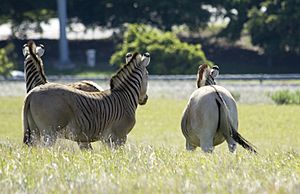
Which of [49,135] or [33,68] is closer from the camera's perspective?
[49,135]

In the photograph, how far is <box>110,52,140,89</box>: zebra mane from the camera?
55.9ft

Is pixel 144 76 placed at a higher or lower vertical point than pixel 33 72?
lower

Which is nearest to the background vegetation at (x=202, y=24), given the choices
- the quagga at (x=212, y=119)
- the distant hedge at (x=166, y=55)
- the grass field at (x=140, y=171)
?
the distant hedge at (x=166, y=55)

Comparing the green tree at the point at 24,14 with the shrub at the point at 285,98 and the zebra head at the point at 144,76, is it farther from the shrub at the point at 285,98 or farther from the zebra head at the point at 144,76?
the zebra head at the point at 144,76

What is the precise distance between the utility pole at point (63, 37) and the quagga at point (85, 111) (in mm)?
49955

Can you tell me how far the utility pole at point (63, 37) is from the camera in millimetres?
66875

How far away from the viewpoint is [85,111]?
51.2 ft

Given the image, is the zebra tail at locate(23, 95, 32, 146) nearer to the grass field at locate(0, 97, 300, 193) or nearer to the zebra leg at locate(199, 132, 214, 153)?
the grass field at locate(0, 97, 300, 193)

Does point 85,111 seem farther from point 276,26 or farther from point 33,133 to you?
point 276,26

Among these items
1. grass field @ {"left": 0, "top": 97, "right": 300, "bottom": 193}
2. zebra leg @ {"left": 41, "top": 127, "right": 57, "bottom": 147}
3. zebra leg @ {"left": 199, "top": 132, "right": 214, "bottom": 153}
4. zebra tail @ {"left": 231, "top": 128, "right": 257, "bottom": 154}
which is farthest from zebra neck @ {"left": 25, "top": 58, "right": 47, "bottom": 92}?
zebra tail @ {"left": 231, "top": 128, "right": 257, "bottom": 154}

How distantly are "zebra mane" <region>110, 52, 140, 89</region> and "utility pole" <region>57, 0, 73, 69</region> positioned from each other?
50.0 m

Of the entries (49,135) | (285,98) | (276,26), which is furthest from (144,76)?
(276,26)

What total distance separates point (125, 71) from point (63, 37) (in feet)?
170

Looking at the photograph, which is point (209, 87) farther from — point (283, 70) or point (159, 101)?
point (283, 70)
